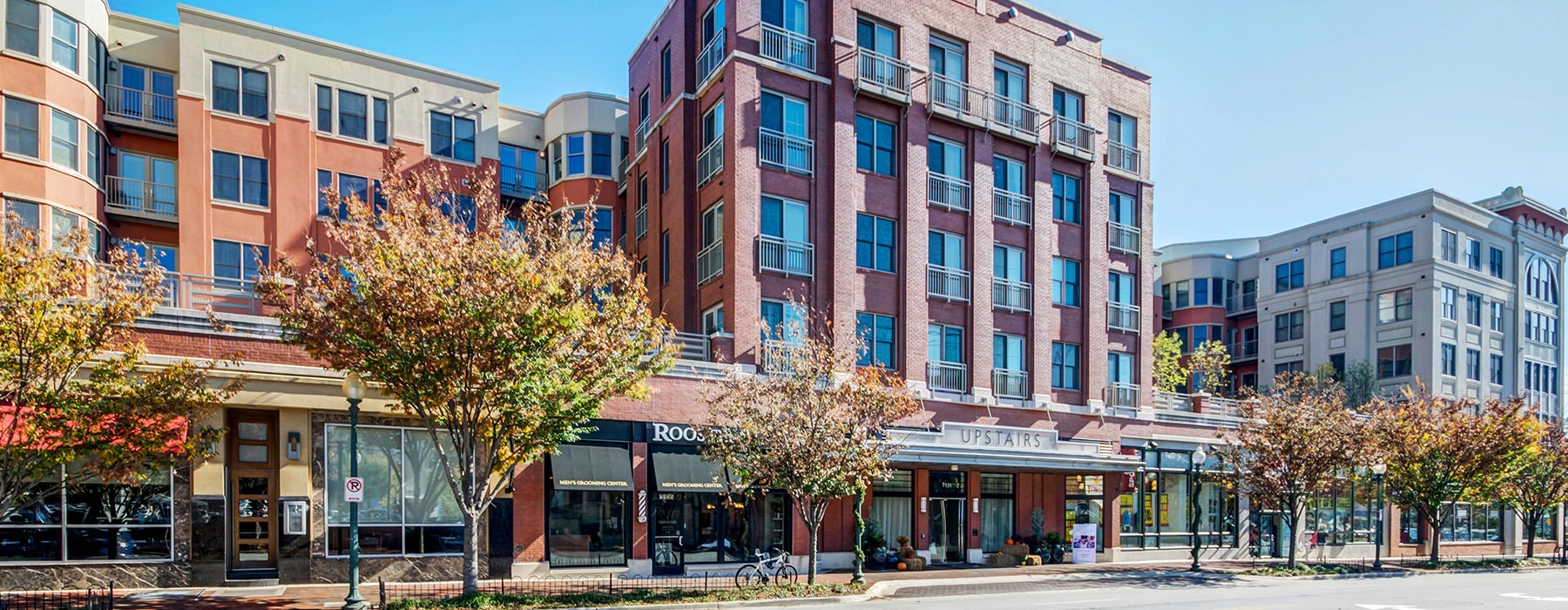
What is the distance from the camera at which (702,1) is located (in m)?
33.9

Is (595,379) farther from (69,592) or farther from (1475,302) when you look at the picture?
(1475,302)

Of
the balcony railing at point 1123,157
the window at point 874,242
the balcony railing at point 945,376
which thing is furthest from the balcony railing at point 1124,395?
the window at point 874,242

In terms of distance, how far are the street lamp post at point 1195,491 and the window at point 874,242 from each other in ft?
35.3

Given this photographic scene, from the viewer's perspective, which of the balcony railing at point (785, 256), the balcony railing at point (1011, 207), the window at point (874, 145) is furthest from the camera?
the balcony railing at point (1011, 207)

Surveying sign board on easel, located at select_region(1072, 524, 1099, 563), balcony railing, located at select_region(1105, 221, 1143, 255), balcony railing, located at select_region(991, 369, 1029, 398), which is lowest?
sign board on easel, located at select_region(1072, 524, 1099, 563)

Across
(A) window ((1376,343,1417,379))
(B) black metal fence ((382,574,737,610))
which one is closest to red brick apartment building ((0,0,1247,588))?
(B) black metal fence ((382,574,737,610))

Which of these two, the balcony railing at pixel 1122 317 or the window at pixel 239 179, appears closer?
the window at pixel 239 179

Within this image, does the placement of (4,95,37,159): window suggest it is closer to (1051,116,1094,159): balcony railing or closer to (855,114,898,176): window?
(855,114,898,176): window

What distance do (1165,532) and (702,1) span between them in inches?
976

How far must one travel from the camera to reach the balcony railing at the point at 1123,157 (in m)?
38.6

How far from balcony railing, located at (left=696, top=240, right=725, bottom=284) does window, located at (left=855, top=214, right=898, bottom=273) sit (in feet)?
13.6

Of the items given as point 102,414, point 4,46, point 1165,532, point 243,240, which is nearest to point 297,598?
point 102,414

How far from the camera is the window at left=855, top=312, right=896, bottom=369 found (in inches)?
1254

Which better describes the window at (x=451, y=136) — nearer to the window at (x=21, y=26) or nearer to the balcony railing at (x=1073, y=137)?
the window at (x=21, y=26)
